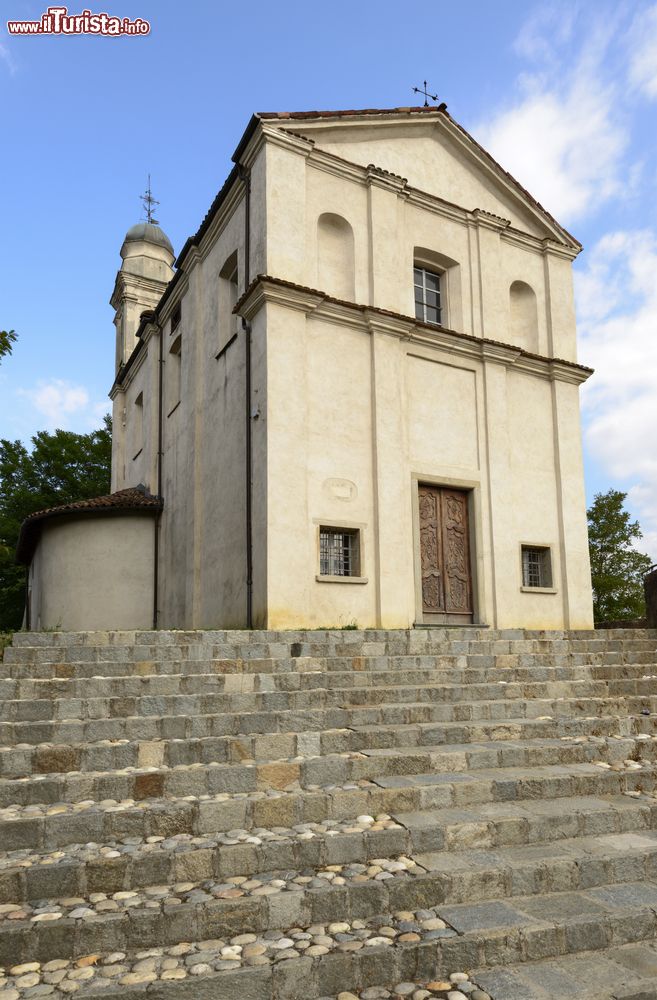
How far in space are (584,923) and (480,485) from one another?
35.1 feet

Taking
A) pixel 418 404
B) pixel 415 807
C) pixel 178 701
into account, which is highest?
pixel 418 404

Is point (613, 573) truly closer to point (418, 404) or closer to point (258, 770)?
point (418, 404)

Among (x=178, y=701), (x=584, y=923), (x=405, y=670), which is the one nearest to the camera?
(x=584, y=923)

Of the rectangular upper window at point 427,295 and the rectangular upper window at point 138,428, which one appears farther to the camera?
the rectangular upper window at point 138,428

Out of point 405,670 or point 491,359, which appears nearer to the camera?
point 405,670

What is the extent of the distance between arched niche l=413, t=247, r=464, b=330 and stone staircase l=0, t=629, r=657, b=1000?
8.85m

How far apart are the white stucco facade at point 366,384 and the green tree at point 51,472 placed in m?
18.2

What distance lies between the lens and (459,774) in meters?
6.24

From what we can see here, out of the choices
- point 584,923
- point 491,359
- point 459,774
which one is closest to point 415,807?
point 459,774

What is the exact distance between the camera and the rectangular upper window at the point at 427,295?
50.1 feet

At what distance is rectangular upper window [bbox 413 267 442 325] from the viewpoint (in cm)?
1526

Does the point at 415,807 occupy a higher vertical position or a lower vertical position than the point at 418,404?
lower

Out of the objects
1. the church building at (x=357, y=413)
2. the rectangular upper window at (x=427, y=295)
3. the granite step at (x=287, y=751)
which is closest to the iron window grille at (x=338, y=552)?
the church building at (x=357, y=413)

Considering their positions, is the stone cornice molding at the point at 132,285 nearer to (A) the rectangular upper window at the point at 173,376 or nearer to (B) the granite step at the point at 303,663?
(A) the rectangular upper window at the point at 173,376
